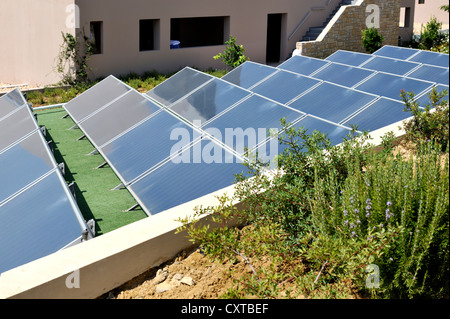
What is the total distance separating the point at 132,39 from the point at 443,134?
21210 mm

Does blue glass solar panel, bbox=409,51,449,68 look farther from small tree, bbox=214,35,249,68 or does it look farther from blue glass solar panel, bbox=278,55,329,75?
small tree, bbox=214,35,249,68

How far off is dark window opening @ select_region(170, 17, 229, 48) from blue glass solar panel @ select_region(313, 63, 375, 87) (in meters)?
18.1

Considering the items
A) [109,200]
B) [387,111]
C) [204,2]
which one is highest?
[204,2]

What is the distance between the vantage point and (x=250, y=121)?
9828 millimetres

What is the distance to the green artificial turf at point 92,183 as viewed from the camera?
26.8ft

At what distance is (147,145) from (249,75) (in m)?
6.04

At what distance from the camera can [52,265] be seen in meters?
5.52

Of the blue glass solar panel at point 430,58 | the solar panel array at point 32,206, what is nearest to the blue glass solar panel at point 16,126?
the solar panel array at point 32,206

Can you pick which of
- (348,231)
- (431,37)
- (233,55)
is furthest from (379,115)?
(431,37)

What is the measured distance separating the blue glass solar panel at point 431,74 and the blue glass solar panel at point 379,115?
551 centimetres

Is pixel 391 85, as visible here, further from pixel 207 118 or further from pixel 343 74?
pixel 207 118

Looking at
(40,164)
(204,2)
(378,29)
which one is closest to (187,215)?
(40,164)
